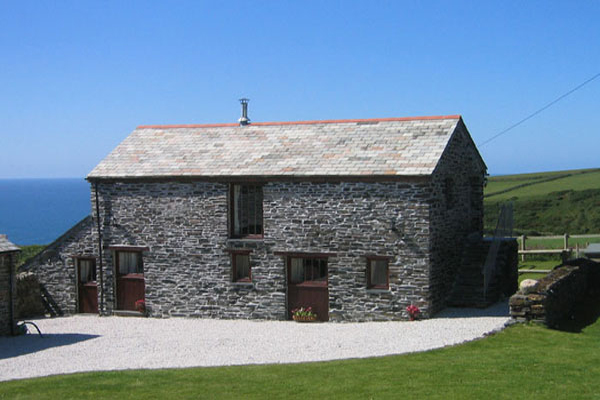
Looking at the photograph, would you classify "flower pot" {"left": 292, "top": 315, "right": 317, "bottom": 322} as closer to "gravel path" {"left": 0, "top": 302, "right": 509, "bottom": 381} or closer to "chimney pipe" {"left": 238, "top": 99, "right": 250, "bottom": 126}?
"gravel path" {"left": 0, "top": 302, "right": 509, "bottom": 381}

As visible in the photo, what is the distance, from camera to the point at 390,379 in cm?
1273

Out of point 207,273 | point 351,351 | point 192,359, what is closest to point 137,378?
point 192,359

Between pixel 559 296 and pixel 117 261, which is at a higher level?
pixel 117 261

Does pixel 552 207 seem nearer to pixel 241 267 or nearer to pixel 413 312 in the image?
pixel 413 312

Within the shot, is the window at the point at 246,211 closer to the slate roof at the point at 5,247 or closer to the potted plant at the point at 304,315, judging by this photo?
the potted plant at the point at 304,315

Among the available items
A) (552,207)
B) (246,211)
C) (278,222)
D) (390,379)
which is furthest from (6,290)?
(552,207)

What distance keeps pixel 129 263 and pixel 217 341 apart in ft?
21.0

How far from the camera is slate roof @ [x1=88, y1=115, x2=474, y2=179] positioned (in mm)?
20359

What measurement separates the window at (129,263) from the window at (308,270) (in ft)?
17.9

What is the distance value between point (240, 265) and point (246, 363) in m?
6.78

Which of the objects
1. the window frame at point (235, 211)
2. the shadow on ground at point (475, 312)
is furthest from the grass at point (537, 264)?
the window frame at point (235, 211)

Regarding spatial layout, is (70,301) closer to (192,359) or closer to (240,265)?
(240,265)

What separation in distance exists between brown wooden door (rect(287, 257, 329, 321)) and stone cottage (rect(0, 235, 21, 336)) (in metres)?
8.08

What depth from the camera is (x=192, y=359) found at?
1606 centimetres
